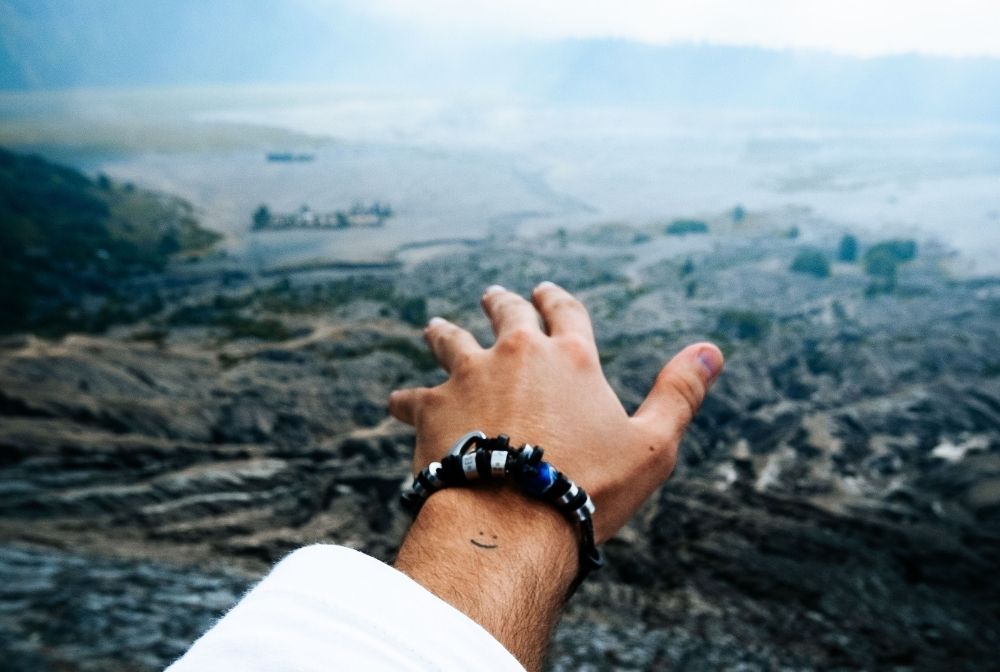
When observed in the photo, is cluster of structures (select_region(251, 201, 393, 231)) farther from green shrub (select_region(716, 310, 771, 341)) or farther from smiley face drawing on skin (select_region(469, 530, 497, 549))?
→ smiley face drawing on skin (select_region(469, 530, 497, 549))

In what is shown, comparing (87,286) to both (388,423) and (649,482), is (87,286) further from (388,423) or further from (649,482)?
(649,482)

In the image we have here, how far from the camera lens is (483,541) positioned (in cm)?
86

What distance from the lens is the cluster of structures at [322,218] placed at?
12320mm

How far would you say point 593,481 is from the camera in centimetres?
106

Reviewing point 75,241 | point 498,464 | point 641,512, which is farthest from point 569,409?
point 75,241

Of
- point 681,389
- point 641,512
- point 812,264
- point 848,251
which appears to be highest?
point 681,389

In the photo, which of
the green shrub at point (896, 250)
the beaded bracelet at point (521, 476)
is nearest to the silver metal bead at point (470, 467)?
the beaded bracelet at point (521, 476)

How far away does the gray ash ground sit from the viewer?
13.0 ft

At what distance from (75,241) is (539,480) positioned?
11.3 metres

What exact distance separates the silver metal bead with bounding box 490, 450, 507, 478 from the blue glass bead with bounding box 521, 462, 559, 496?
0.11 ft

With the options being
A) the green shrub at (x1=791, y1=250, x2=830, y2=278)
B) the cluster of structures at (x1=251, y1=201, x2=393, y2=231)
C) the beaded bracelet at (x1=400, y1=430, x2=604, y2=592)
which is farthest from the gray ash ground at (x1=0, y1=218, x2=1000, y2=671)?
the beaded bracelet at (x1=400, y1=430, x2=604, y2=592)

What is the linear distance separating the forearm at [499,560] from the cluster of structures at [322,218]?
12.0 m

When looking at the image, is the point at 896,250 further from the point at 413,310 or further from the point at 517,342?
the point at 517,342

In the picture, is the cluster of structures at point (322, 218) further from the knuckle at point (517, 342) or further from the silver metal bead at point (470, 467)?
the silver metal bead at point (470, 467)
